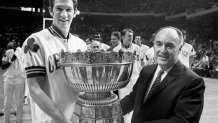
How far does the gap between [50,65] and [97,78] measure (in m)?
0.29

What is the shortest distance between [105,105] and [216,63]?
10.7 metres

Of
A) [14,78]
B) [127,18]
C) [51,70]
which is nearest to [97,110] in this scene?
[51,70]

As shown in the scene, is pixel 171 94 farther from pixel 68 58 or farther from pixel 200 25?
pixel 200 25

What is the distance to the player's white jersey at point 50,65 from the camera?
1.17m

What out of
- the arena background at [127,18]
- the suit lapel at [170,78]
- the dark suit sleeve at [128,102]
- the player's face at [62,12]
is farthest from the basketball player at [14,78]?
the arena background at [127,18]

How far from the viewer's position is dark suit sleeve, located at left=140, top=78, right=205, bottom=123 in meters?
1.27

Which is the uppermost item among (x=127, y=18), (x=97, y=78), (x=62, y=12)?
(x=127, y=18)

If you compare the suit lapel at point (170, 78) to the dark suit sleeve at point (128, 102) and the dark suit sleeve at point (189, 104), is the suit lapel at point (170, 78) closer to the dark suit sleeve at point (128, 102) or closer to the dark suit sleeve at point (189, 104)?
the dark suit sleeve at point (189, 104)

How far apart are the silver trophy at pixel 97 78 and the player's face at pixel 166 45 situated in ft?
1.02

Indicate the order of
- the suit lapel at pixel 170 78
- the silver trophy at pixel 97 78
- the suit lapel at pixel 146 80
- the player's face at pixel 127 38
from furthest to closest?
the player's face at pixel 127 38
the suit lapel at pixel 146 80
the suit lapel at pixel 170 78
the silver trophy at pixel 97 78

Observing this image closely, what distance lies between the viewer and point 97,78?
1.04 m

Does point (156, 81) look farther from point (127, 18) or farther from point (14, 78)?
point (127, 18)

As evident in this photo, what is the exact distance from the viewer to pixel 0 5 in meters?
20.5

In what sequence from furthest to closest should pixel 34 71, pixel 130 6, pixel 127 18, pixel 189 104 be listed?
pixel 130 6 → pixel 127 18 → pixel 189 104 → pixel 34 71
